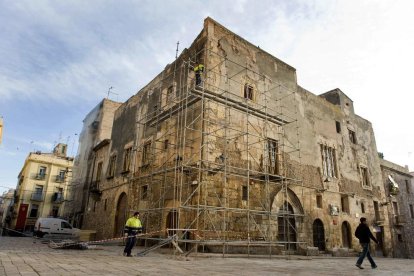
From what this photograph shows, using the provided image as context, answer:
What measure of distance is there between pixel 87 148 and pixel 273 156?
17.5 m

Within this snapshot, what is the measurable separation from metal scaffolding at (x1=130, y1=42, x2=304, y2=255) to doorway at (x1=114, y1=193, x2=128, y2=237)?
1.47m

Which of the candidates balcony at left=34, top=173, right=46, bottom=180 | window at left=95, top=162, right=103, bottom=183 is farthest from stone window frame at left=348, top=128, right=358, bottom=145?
balcony at left=34, top=173, right=46, bottom=180

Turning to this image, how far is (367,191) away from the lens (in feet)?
61.9

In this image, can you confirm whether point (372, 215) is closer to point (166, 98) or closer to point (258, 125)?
point (258, 125)

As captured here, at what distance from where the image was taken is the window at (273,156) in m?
13.5

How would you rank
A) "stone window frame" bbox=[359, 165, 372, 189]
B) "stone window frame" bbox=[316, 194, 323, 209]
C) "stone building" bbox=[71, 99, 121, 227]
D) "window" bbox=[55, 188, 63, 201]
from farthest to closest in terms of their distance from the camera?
1. "window" bbox=[55, 188, 63, 201]
2. "stone building" bbox=[71, 99, 121, 227]
3. "stone window frame" bbox=[359, 165, 372, 189]
4. "stone window frame" bbox=[316, 194, 323, 209]

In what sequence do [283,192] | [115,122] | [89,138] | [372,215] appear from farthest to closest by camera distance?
[89,138] → [115,122] → [372,215] → [283,192]

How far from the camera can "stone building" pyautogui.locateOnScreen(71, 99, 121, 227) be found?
22250 mm

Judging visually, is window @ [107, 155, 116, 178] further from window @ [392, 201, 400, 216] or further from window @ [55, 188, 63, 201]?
A: window @ [392, 201, 400, 216]

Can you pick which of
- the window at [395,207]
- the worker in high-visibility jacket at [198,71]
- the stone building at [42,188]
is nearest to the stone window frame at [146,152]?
the worker in high-visibility jacket at [198,71]

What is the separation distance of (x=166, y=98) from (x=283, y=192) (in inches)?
291

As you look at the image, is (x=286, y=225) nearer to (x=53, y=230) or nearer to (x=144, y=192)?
(x=144, y=192)

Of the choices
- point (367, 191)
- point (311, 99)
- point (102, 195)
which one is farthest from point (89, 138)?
point (367, 191)

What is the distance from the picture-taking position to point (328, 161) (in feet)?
55.8
